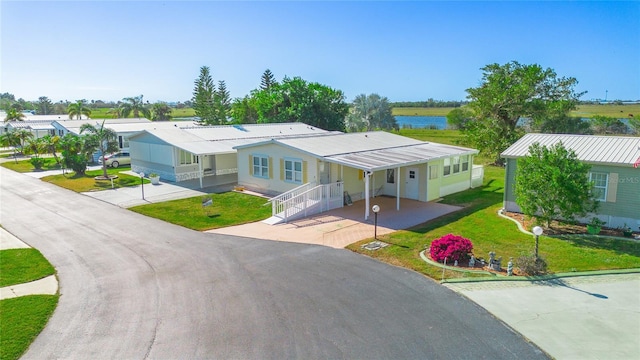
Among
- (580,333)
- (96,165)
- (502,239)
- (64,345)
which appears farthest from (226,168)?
(580,333)

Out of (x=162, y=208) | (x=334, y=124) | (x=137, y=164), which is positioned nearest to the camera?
(x=162, y=208)

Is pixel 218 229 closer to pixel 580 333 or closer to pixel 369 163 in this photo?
pixel 369 163

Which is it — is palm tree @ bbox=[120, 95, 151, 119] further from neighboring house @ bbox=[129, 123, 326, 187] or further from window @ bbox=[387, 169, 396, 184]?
window @ bbox=[387, 169, 396, 184]

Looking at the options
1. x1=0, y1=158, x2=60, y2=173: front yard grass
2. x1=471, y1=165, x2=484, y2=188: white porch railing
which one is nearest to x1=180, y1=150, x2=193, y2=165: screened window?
x1=0, y1=158, x2=60, y2=173: front yard grass

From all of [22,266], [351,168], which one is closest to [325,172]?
[351,168]

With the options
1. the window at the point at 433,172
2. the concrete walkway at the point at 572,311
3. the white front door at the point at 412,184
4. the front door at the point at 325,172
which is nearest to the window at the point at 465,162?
the window at the point at 433,172

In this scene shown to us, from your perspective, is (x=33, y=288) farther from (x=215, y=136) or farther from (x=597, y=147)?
(x=597, y=147)

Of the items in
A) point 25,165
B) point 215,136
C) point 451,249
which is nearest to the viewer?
point 451,249
